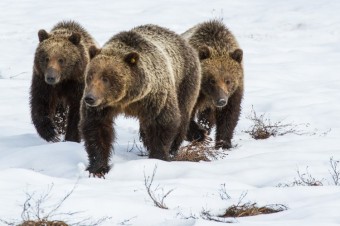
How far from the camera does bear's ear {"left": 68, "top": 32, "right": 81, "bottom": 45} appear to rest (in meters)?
9.91

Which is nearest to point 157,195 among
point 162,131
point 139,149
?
point 162,131

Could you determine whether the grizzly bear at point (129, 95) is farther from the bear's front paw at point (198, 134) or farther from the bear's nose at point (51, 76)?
the bear's front paw at point (198, 134)

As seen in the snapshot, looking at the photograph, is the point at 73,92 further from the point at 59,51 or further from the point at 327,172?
the point at 327,172

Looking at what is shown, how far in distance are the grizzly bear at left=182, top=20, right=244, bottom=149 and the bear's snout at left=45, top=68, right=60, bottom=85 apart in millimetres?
1988

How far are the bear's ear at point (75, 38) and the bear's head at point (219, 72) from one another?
5.38 ft

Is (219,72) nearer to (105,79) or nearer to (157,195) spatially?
(105,79)

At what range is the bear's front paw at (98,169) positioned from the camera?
7.84 meters

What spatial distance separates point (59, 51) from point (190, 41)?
1.98 m

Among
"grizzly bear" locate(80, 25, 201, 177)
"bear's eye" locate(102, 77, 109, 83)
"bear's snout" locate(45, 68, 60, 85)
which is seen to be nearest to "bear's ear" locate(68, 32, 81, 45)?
"bear's snout" locate(45, 68, 60, 85)

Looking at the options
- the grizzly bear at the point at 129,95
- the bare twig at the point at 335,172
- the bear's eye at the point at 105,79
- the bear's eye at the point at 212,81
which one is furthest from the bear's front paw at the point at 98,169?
the bear's eye at the point at 212,81

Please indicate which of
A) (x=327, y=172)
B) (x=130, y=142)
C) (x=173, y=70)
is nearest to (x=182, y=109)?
(x=173, y=70)

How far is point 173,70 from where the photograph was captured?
29.8ft

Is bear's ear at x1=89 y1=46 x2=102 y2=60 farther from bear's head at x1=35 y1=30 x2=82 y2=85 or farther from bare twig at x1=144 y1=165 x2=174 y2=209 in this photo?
A: bare twig at x1=144 y1=165 x2=174 y2=209

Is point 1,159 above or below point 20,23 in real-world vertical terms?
below
